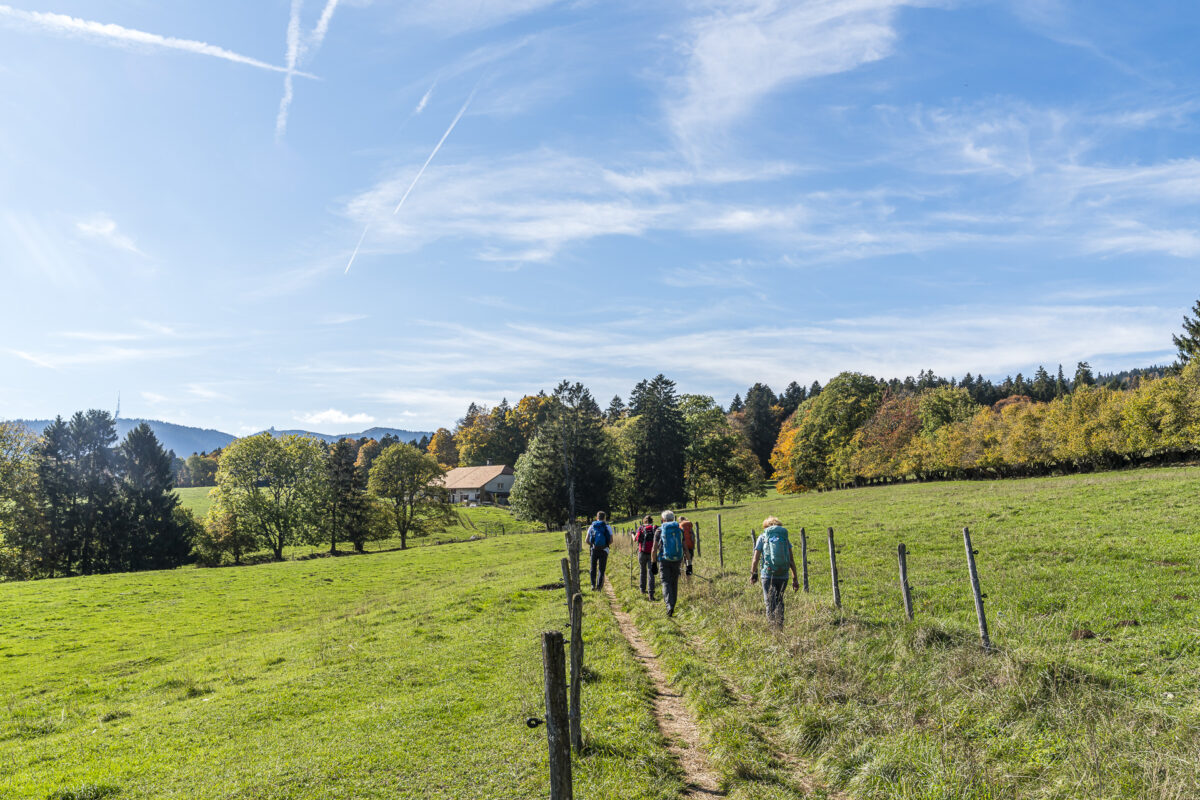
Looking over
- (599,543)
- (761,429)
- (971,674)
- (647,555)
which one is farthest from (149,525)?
(761,429)

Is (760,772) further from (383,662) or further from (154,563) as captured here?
(154,563)

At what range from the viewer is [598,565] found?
67.0 feet

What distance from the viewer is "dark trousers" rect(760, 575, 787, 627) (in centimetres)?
1195

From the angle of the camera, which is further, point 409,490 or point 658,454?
point 658,454

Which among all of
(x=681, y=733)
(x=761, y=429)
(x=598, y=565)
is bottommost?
(x=681, y=733)

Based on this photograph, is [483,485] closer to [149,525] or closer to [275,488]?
[275,488]

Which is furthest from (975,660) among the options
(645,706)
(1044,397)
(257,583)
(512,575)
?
(1044,397)

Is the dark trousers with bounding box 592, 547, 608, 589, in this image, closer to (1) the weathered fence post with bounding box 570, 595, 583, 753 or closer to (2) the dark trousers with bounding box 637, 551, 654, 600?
(2) the dark trousers with bounding box 637, 551, 654, 600

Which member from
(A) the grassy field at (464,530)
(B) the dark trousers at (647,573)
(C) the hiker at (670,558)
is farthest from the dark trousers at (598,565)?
(A) the grassy field at (464,530)

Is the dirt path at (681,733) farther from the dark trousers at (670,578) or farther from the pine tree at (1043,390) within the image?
the pine tree at (1043,390)

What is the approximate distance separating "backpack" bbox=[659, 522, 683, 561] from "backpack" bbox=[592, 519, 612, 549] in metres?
4.34

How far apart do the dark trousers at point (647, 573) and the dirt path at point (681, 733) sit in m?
5.08

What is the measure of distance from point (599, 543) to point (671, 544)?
188 inches

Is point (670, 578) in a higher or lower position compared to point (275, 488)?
lower
